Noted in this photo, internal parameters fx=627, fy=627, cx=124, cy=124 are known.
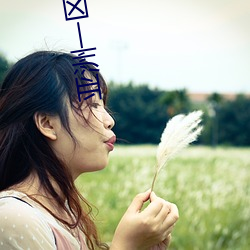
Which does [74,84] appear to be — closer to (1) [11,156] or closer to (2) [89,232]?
(1) [11,156]

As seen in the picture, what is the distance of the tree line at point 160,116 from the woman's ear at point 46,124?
466 inches

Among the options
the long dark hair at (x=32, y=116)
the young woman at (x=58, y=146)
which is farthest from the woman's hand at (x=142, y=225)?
the long dark hair at (x=32, y=116)

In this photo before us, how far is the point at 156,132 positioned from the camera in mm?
13617

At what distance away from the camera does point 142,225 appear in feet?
3.69

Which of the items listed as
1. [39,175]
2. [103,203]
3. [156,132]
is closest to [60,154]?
[39,175]

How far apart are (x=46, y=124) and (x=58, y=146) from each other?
5cm

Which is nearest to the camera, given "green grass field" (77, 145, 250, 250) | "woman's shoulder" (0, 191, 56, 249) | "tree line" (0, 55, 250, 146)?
"woman's shoulder" (0, 191, 56, 249)

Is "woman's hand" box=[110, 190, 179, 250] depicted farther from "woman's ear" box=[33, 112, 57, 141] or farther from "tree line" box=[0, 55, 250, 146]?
"tree line" box=[0, 55, 250, 146]

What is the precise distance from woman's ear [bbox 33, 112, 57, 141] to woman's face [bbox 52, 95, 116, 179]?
0.01 metres

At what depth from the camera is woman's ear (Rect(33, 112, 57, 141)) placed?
3.81 ft

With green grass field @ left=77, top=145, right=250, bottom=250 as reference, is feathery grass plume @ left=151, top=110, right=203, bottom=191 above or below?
above

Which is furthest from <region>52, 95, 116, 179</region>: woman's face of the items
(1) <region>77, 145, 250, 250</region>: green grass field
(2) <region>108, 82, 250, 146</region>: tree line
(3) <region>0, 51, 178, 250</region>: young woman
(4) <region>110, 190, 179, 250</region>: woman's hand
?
(2) <region>108, 82, 250, 146</region>: tree line

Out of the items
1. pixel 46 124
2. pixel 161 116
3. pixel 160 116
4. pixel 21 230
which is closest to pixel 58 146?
pixel 46 124

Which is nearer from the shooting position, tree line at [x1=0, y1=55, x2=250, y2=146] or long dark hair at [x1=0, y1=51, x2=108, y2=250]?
long dark hair at [x1=0, y1=51, x2=108, y2=250]
